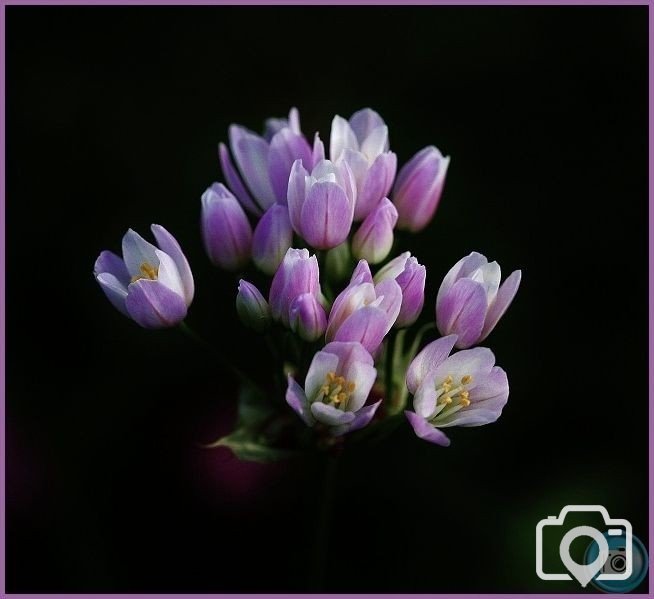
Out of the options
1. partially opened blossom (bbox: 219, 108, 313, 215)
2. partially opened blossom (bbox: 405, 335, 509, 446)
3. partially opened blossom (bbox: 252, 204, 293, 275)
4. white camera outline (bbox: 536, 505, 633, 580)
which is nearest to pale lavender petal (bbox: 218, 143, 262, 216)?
partially opened blossom (bbox: 219, 108, 313, 215)

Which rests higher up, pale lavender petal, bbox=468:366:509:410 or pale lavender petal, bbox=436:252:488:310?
pale lavender petal, bbox=436:252:488:310

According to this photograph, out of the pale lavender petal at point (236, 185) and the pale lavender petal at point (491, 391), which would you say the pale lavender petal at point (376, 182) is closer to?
the pale lavender petal at point (236, 185)

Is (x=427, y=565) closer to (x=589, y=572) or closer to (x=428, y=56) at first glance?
(x=589, y=572)

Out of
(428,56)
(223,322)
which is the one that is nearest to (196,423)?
(223,322)

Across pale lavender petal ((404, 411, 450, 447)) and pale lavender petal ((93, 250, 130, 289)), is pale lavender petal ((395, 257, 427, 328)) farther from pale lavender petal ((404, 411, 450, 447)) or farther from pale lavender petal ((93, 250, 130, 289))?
pale lavender petal ((93, 250, 130, 289))

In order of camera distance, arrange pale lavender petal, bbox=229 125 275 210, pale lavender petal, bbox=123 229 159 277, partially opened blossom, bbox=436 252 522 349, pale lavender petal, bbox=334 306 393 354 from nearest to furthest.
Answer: pale lavender petal, bbox=334 306 393 354
partially opened blossom, bbox=436 252 522 349
pale lavender petal, bbox=123 229 159 277
pale lavender petal, bbox=229 125 275 210

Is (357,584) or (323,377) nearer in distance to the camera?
(323,377)
